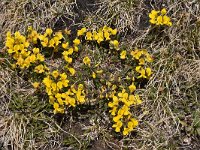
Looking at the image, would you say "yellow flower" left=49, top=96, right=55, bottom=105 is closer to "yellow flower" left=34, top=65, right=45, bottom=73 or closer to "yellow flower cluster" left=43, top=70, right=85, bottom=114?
"yellow flower cluster" left=43, top=70, right=85, bottom=114

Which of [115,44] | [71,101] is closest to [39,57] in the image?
[71,101]

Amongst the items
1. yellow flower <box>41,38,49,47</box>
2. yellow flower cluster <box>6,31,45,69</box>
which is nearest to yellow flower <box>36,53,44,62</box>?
yellow flower cluster <box>6,31,45,69</box>

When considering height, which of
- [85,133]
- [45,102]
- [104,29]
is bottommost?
[85,133]

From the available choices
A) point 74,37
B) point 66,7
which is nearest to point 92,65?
point 74,37

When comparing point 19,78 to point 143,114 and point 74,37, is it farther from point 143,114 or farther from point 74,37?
point 143,114

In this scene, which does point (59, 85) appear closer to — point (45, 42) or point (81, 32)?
point (45, 42)

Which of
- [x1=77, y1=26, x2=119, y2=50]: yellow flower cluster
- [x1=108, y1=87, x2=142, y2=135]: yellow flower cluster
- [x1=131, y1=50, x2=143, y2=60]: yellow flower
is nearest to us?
[x1=108, y1=87, x2=142, y2=135]: yellow flower cluster
